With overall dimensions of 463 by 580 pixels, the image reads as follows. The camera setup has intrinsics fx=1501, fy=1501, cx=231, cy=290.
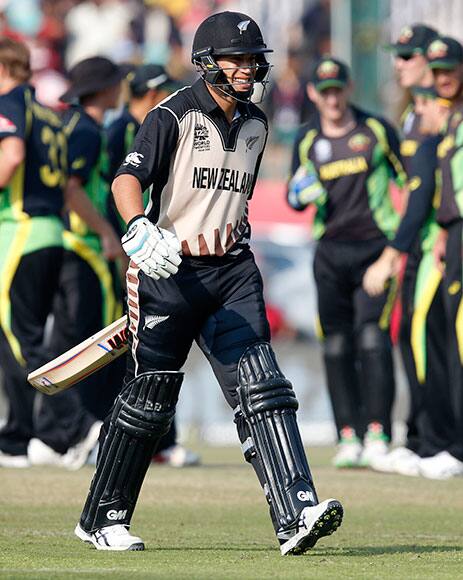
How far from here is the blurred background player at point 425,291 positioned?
9.14 m

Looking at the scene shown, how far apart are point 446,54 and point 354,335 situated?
6.82 feet

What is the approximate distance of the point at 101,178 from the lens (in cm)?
1002

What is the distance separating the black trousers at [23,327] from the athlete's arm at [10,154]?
55 centimetres

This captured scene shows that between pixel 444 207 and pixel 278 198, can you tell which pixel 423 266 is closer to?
pixel 444 207

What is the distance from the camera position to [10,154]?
8.83m

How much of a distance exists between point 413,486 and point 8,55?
11.5 feet

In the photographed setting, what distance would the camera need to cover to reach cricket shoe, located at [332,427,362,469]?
383 inches

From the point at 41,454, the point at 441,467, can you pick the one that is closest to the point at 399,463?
the point at 441,467

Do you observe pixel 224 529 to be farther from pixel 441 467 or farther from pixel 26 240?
pixel 26 240

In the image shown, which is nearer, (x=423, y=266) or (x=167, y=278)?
(x=167, y=278)

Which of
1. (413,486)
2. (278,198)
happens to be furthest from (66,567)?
(278,198)

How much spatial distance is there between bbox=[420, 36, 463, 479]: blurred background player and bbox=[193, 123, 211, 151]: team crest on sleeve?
132 inches

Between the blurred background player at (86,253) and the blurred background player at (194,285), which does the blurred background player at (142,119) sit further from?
the blurred background player at (194,285)

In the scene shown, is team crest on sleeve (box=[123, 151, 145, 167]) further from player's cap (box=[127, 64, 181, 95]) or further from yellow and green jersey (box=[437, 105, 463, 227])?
player's cap (box=[127, 64, 181, 95])
